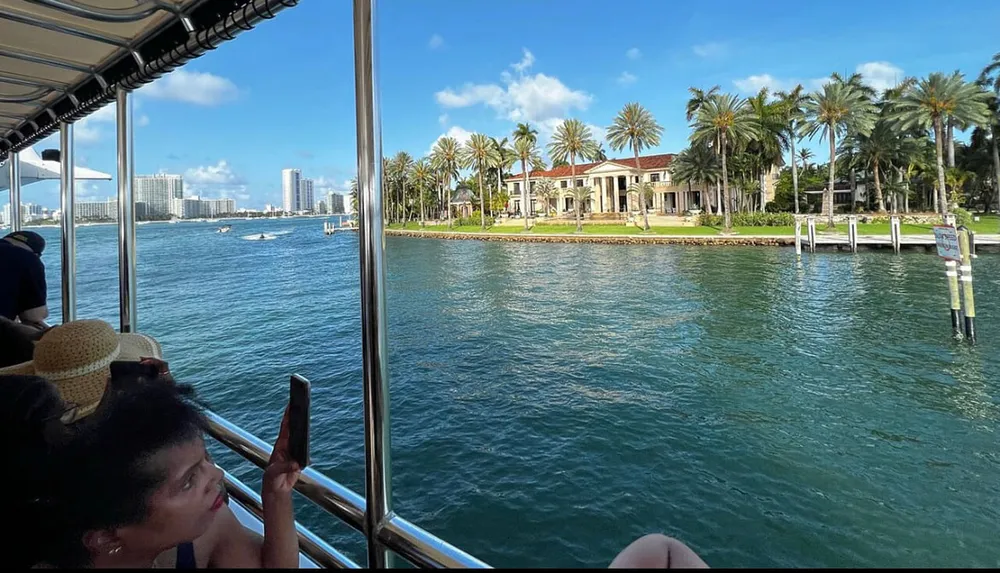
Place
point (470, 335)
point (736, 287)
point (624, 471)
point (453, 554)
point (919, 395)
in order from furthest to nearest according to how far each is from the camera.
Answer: point (736, 287), point (470, 335), point (919, 395), point (624, 471), point (453, 554)

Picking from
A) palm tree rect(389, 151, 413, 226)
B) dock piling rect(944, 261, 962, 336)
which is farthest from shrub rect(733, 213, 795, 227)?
palm tree rect(389, 151, 413, 226)

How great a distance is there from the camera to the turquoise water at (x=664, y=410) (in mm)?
5594

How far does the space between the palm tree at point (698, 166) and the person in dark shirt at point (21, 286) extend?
41815 millimetres

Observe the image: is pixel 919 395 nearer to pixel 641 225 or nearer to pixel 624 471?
pixel 624 471

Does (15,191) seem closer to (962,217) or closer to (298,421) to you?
(298,421)

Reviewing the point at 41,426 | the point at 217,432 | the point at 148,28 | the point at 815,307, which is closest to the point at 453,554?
the point at 41,426

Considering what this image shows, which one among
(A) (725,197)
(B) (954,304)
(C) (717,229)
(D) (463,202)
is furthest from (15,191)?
(D) (463,202)

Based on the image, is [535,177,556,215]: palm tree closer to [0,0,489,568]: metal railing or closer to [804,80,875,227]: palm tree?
[804,80,875,227]: palm tree

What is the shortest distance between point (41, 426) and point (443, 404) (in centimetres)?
879

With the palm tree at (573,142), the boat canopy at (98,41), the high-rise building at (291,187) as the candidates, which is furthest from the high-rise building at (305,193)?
Result: the boat canopy at (98,41)

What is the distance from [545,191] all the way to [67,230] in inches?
1955

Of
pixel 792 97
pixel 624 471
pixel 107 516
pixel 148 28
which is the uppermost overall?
pixel 792 97

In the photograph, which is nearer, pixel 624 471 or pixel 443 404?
pixel 624 471

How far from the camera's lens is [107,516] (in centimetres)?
74
